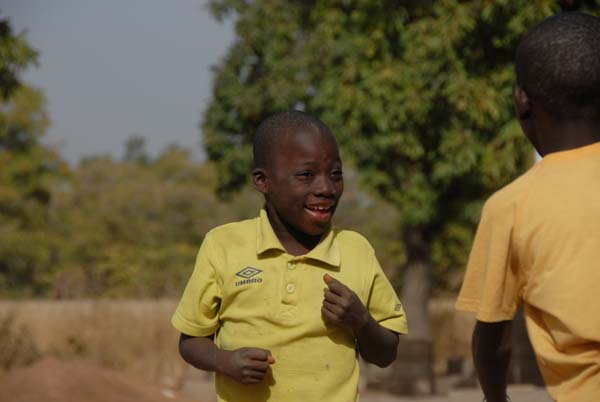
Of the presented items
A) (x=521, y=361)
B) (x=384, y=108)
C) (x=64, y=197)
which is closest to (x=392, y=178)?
(x=384, y=108)

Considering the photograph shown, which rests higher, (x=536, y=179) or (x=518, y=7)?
(x=518, y=7)

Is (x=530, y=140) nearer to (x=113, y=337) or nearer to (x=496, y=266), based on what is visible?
(x=496, y=266)

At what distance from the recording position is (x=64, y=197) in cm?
5959

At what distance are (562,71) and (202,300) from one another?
146cm

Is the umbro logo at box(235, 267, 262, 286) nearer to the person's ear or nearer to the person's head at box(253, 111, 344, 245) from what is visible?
the person's head at box(253, 111, 344, 245)

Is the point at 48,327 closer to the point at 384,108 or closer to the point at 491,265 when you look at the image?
the point at 384,108

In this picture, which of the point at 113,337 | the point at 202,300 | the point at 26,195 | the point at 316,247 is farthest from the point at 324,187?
the point at 26,195

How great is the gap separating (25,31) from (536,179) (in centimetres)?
1097

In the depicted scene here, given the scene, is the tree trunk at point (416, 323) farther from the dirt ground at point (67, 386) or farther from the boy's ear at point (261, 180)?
the boy's ear at point (261, 180)

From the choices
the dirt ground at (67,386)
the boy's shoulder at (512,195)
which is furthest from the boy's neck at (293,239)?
the dirt ground at (67,386)

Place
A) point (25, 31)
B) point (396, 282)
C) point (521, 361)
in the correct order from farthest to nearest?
point (396, 282) < point (521, 361) < point (25, 31)

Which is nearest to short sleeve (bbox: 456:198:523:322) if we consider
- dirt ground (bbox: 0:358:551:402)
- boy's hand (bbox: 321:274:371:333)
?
boy's hand (bbox: 321:274:371:333)

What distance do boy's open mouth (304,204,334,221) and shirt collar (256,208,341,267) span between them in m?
0.09

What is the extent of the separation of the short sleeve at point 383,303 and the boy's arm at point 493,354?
800 mm
